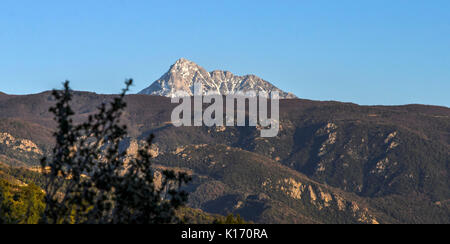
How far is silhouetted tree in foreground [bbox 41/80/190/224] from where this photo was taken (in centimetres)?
6294

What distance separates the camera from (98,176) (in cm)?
6575

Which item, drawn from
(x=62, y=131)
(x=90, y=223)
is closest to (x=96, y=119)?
(x=62, y=131)

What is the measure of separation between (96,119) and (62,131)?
312cm

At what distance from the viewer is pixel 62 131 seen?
62.5 meters

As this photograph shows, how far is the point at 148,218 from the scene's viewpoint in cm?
6831

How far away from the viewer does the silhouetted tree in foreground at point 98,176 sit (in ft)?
206
